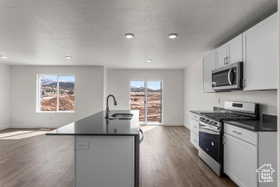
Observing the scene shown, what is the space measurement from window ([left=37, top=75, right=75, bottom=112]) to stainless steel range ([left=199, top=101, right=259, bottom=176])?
17.3ft

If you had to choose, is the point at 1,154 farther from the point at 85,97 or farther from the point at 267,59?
the point at 267,59

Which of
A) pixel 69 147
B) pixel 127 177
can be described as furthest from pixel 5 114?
pixel 127 177

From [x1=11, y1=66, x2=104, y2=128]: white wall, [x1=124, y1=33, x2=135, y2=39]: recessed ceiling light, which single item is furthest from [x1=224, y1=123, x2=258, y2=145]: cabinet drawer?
[x1=11, y1=66, x2=104, y2=128]: white wall

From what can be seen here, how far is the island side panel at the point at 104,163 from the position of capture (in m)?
1.99

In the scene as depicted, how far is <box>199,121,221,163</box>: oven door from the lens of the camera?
9.68ft

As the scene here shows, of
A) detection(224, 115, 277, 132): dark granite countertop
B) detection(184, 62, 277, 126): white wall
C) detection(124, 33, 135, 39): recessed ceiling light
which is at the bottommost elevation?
detection(224, 115, 277, 132): dark granite countertop

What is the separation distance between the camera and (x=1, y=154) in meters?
3.98

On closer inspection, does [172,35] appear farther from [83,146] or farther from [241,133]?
[83,146]

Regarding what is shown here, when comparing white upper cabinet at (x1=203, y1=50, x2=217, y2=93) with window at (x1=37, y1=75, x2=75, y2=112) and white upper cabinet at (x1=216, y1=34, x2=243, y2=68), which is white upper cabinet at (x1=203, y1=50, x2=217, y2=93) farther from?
window at (x1=37, y1=75, x2=75, y2=112)

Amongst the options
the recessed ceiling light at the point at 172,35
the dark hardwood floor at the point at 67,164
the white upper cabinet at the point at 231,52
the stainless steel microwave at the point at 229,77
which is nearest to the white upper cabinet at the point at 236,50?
the white upper cabinet at the point at 231,52

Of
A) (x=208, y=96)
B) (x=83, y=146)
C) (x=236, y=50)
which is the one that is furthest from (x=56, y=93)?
(x=236, y=50)

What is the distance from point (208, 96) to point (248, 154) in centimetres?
307

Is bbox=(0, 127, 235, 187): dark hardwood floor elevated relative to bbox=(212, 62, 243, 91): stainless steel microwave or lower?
lower

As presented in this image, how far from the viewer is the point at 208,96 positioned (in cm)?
520
